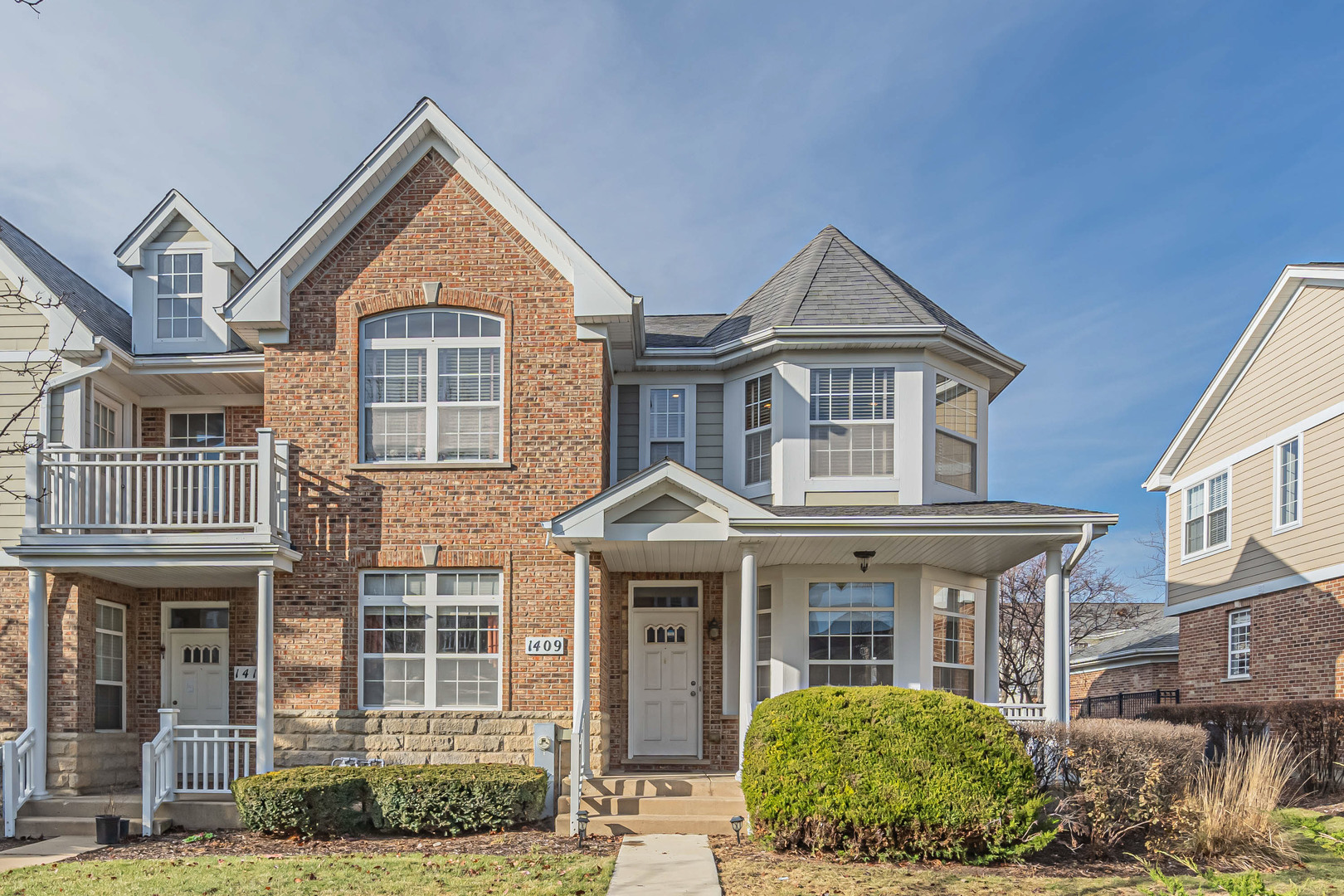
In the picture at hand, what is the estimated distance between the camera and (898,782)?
907cm

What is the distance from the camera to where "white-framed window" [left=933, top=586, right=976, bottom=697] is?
43.6 ft

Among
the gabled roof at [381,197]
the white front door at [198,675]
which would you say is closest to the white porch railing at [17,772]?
the white front door at [198,675]

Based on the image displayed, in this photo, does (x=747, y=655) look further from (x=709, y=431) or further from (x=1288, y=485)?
(x=1288, y=485)

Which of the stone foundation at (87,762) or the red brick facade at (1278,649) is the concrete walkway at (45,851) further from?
the red brick facade at (1278,649)

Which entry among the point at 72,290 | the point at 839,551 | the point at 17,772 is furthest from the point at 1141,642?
the point at 72,290

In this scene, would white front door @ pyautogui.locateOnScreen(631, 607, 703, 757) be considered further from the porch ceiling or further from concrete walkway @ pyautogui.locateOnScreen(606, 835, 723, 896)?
concrete walkway @ pyautogui.locateOnScreen(606, 835, 723, 896)

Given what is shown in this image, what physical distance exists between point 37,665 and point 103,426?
333cm

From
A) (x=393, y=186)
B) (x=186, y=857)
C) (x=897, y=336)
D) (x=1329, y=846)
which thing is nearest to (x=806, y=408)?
(x=897, y=336)

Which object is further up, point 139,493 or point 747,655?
point 139,493

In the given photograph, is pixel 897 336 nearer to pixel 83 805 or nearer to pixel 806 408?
pixel 806 408

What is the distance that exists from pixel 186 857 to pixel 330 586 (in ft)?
11.3

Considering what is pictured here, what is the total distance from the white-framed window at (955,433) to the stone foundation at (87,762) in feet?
36.8

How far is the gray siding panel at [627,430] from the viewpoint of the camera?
14.3m

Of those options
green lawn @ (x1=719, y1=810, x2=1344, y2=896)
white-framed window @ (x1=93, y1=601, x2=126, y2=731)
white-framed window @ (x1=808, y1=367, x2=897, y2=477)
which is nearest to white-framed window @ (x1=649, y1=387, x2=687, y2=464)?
white-framed window @ (x1=808, y1=367, x2=897, y2=477)
